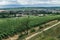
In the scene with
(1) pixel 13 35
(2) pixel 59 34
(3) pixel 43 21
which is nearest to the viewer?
(2) pixel 59 34

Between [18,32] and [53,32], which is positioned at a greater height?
[53,32]

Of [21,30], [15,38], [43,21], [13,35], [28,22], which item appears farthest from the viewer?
[43,21]

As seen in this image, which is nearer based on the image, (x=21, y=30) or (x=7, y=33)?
(x=7, y=33)

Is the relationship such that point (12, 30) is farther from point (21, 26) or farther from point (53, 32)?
point (53, 32)

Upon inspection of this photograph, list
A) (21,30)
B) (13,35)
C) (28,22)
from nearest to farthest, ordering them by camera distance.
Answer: (13,35), (21,30), (28,22)

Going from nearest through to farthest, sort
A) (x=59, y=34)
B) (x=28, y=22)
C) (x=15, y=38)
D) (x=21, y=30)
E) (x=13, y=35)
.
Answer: (x=59, y=34), (x=15, y=38), (x=13, y=35), (x=21, y=30), (x=28, y=22)

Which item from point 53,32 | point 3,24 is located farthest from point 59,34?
Answer: point 3,24

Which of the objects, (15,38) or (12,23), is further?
(12,23)

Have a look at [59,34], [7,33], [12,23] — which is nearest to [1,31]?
Answer: [7,33]

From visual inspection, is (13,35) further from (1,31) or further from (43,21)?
(43,21)
